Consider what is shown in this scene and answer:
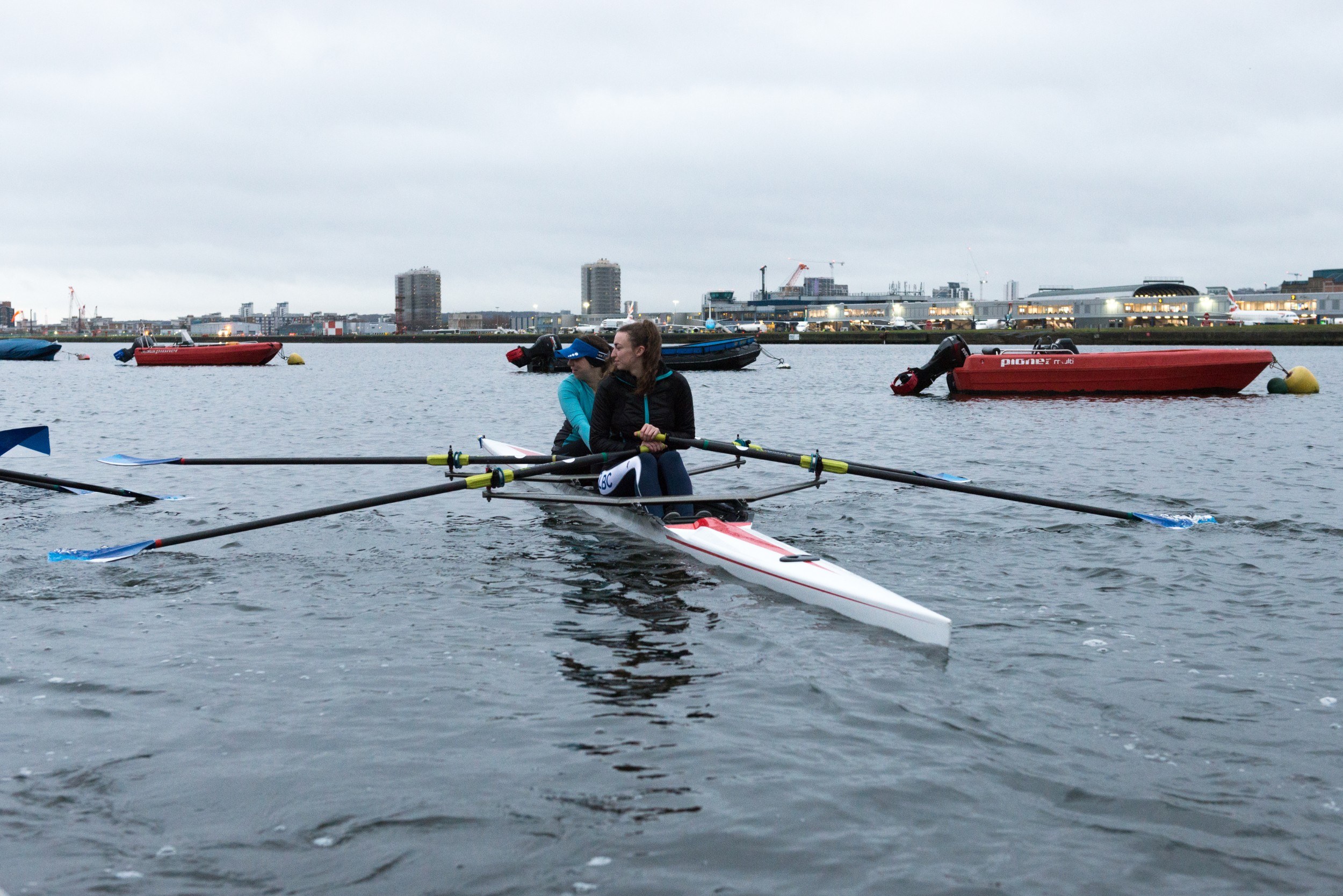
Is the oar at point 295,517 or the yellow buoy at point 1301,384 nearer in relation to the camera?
the oar at point 295,517

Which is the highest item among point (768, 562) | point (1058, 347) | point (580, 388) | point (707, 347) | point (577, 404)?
point (707, 347)

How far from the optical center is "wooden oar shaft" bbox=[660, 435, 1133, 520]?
33.2ft

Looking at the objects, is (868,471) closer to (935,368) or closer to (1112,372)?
(1112,372)

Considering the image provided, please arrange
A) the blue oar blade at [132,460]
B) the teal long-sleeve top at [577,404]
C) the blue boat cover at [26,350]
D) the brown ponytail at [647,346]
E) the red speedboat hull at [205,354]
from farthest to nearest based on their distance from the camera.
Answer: the blue boat cover at [26,350]
the red speedboat hull at [205,354]
the blue oar blade at [132,460]
the teal long-sleeve top at [577,404]
the brown ponytail at [647,346]

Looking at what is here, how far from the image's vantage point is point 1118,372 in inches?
1366

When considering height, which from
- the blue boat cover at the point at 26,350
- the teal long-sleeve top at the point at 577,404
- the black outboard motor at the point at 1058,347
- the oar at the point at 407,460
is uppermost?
the blue boat cover at the point at 26,350

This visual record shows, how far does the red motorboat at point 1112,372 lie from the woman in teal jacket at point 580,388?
24783 mm

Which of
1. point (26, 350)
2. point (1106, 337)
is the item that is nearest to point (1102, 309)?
point (1106, 337)

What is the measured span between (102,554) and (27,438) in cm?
562

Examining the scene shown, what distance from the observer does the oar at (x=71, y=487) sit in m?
13.0

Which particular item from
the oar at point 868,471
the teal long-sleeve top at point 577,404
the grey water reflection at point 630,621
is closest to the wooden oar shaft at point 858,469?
the oar at point 868,471

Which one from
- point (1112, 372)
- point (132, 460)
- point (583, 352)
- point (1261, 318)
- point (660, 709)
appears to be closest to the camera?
point (660, 709)

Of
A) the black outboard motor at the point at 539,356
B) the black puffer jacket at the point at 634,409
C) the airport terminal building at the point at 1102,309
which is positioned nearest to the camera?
the black puffer jacket at the point at 634,409

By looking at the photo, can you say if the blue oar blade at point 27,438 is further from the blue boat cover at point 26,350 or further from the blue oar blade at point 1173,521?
the blue boat cover at point 26,350
